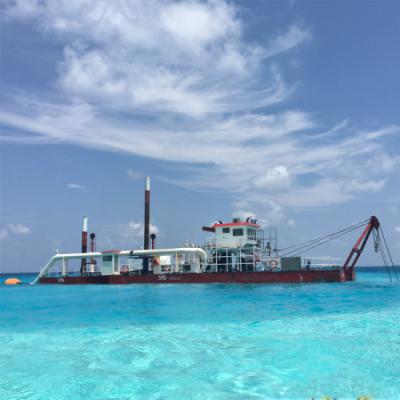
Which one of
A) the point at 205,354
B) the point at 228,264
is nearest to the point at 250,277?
the point at 228,264

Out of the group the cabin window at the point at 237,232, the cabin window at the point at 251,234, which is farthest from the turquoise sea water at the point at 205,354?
the cabin window at the point at 251,234

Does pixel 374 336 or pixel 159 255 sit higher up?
pixel 159 255

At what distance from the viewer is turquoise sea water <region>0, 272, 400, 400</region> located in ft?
33.8

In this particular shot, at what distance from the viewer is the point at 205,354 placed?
43.5 ft

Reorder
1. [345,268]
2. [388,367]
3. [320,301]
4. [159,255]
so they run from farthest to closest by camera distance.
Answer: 1. [159,255]
2. [345,268]
3. [320,301]
4. [388,367]

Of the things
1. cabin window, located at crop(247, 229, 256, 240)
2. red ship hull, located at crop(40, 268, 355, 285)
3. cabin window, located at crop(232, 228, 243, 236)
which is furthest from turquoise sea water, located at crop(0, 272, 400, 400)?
cabin window, located at crop(247, 229, 256, 240)

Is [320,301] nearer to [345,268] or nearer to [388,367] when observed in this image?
[388,367]

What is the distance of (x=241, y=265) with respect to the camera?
151ft

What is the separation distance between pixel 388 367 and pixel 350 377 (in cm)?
148

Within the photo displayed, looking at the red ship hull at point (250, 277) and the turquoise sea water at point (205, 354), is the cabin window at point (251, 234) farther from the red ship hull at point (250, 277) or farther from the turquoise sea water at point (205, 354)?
the turquoise sea water at point (205, 354)

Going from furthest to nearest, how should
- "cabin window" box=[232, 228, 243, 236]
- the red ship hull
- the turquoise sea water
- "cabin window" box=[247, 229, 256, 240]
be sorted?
"cabin window" box=[247, 229, 256, 240], "cabin window" box=[232, 228, 243, 236], the red ship hull, the turquoise sea water

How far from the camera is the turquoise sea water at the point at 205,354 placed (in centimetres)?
1030

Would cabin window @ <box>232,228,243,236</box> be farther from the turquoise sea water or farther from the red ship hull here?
the turquoise sea water

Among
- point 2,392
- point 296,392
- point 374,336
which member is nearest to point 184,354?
point 296,392
